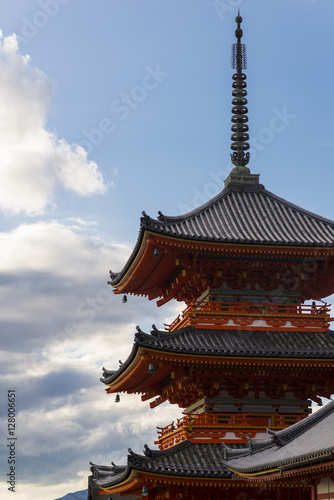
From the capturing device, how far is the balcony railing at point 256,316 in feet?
111

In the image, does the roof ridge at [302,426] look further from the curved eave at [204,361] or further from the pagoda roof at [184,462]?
the curved eave at [204,361]

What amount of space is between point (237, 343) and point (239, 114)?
1218 centimetres

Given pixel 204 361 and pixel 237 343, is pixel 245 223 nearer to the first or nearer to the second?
pixel 237 343

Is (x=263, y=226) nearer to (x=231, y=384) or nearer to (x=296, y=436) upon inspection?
(x=231, y=384)

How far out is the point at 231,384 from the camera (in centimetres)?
3316

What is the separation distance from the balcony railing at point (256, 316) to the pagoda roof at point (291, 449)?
18.6ft

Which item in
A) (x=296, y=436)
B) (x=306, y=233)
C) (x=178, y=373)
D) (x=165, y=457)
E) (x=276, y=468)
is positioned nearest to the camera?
(x=276, y=468)

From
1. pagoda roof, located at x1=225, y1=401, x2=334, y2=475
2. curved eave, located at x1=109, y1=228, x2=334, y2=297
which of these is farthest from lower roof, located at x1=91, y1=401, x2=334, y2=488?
curved eave, located at x1=109, y1=228, x2=334, y2=297

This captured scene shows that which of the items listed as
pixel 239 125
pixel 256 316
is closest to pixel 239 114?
pixel 239 125

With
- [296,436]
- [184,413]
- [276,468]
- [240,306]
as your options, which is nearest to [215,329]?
[240,306]

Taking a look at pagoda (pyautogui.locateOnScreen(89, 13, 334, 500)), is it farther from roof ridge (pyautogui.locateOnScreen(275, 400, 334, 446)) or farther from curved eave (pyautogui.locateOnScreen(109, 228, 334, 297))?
roof ridge (pyautogui.locateOnScreen(275, 400, 334, 446))

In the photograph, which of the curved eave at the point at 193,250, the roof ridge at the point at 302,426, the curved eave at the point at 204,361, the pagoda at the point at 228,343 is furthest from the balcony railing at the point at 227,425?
the curved eave at the point at 193,250

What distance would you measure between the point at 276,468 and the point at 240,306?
434 inches

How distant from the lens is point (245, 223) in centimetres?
3572
